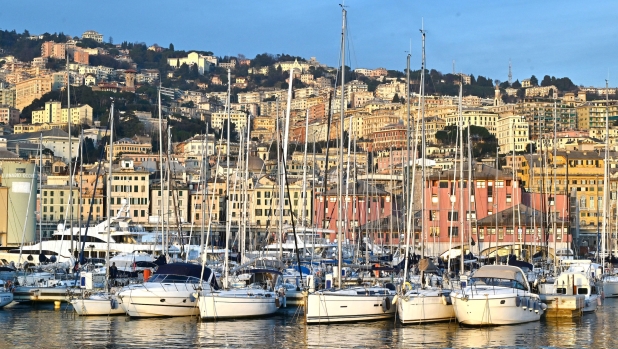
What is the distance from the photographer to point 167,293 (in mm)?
34562

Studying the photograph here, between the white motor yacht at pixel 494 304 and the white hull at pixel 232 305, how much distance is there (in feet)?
19.6

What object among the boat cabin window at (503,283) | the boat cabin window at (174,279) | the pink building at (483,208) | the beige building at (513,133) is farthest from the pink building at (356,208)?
the beige building at (513,133)

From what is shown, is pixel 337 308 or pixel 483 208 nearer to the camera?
pixel 337 308

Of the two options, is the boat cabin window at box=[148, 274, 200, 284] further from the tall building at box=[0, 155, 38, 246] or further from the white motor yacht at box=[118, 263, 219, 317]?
the tall building at box=[0, 155, 38, 246]

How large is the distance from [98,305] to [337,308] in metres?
8.16

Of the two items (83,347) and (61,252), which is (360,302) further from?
(61,252)

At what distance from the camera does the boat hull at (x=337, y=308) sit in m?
32.4

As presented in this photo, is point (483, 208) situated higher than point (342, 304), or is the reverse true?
point (483, 208)

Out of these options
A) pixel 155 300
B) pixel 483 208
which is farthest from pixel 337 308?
pixel 483 208

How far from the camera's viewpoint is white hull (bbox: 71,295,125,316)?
35781mm

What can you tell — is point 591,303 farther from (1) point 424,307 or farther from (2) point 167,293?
(2) point 167,293

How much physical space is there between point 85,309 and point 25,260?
69.4ft

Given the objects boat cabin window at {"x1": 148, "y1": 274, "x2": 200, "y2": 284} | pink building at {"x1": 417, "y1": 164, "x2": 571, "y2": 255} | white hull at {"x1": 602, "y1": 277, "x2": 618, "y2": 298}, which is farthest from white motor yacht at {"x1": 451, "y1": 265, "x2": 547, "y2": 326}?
pink building at {"x1": 417, "y1": 164, "x2": 571, "y2": 255}

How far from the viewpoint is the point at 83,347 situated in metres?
28.5
